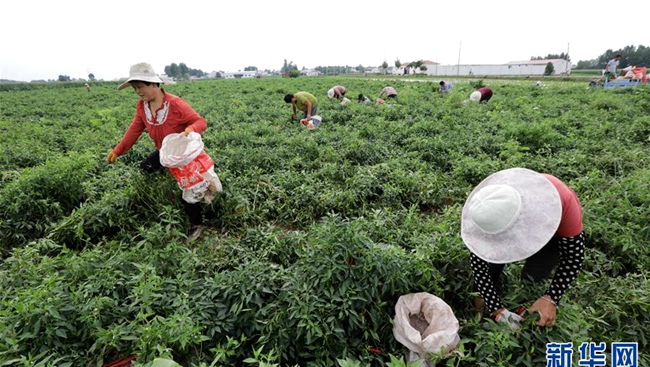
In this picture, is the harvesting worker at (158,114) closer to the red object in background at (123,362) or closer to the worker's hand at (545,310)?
the red object in background at (123,362)

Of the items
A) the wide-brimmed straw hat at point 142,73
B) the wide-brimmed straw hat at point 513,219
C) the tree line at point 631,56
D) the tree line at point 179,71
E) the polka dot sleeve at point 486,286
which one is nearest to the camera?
the wide-brimmed straw hat at point 513,219

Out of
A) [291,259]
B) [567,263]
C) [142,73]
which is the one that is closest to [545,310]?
[567,263]

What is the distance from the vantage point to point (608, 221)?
125 inches

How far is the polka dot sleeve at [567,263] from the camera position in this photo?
1978mm

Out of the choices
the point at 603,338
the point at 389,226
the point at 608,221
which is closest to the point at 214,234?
the point at 389,226

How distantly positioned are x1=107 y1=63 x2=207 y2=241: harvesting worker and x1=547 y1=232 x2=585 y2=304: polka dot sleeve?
3.21m

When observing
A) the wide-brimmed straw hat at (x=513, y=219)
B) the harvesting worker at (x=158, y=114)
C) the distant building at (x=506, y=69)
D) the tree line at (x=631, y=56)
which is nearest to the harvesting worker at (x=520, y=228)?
the wide-brimmed straw hat at (x=513, y=219)

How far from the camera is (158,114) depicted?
11.4 ft

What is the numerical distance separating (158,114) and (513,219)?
11.0ft

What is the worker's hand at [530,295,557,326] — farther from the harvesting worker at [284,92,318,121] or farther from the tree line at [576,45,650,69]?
the tree line at [576,45,650,69]

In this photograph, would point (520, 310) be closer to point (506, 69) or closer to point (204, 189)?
point (204, 189)

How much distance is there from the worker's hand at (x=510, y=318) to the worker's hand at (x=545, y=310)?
92mm

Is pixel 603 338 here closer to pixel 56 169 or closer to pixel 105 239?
pixel 105 239

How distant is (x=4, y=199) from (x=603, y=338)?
572 centimetres
